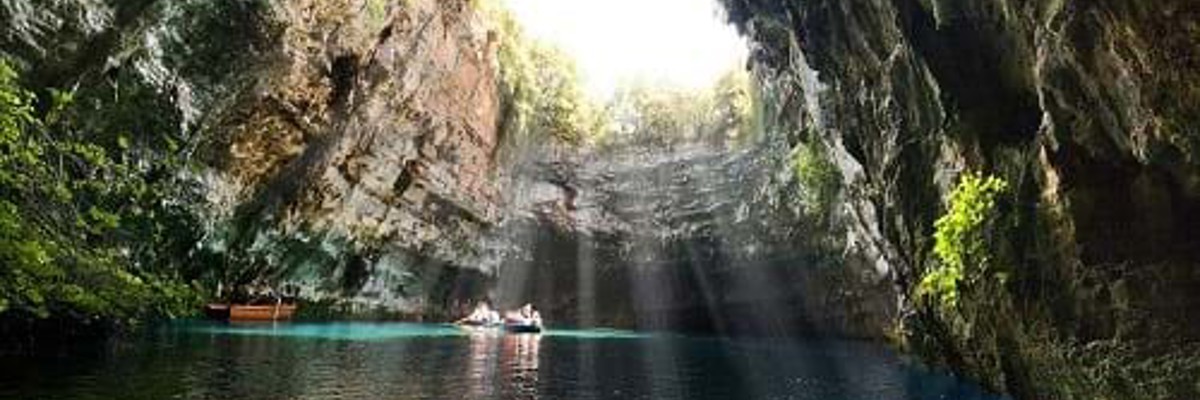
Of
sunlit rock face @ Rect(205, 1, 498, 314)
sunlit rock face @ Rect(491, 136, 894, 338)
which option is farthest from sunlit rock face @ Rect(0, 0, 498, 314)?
sunlit rock face @ Rect(491, 136, 894, 338)

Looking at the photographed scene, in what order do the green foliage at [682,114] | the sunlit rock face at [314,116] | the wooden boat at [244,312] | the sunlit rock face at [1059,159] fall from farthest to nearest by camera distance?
the green foliage at [682,114] < the wooden boat at [244,312] < the sunlit rock face at [314,116] < the sunlit rock face at [1059,159]

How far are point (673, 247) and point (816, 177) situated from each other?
51.7ft

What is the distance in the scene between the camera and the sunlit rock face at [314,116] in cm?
2764

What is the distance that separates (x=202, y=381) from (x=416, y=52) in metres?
24.9

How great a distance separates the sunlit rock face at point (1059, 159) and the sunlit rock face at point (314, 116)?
16937mm

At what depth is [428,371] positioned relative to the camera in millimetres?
22938

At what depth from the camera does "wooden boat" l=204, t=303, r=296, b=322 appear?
137 ft

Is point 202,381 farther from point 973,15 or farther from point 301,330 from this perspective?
point 301,330

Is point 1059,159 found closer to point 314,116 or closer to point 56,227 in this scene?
point 56,227

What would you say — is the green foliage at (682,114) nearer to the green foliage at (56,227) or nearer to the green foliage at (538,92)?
the green foliage at (538,92)

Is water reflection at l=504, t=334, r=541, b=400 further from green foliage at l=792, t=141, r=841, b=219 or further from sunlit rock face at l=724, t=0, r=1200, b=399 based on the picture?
green foliage at l=792, t=141, r=841, b=219

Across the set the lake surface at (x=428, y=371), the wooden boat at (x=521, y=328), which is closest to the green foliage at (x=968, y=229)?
the lake surface at (x=428, y=371)

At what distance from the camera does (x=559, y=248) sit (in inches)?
2298

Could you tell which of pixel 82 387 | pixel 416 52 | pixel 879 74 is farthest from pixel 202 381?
pixel 416 52
